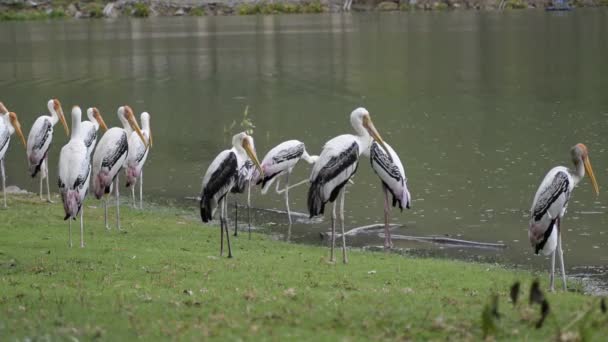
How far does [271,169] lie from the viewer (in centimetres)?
1512

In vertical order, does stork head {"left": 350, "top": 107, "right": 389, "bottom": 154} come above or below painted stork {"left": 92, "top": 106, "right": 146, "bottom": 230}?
above

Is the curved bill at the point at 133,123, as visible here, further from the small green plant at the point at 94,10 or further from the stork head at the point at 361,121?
the small green plant at the point at 94,10

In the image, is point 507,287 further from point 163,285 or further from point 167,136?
point 167,136

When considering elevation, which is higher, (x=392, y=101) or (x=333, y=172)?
(x=333, y=172)

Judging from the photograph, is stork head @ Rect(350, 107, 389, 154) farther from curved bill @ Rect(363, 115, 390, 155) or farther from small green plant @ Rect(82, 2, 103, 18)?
small green plant @ Rect(82, 2, 103, 18)

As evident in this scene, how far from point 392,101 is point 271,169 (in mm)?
15975

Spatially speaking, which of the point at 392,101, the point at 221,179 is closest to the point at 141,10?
the point at 392,101

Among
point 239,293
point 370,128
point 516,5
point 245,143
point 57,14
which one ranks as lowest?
point 57,14

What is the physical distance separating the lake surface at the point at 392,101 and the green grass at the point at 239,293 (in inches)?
97.5

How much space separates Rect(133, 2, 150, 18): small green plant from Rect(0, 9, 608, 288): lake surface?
3068 centimetres

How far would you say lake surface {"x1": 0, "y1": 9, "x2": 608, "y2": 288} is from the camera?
16.5 m

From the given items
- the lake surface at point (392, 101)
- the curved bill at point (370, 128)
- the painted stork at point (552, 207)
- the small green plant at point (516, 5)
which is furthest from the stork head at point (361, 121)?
the small green plant at point (516, 5)

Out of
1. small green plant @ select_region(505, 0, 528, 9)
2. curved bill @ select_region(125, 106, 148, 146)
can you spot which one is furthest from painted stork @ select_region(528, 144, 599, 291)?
small green plant @ select_region(505, 0, 528, 9)

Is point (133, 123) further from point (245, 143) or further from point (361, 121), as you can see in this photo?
point (361, 121)
